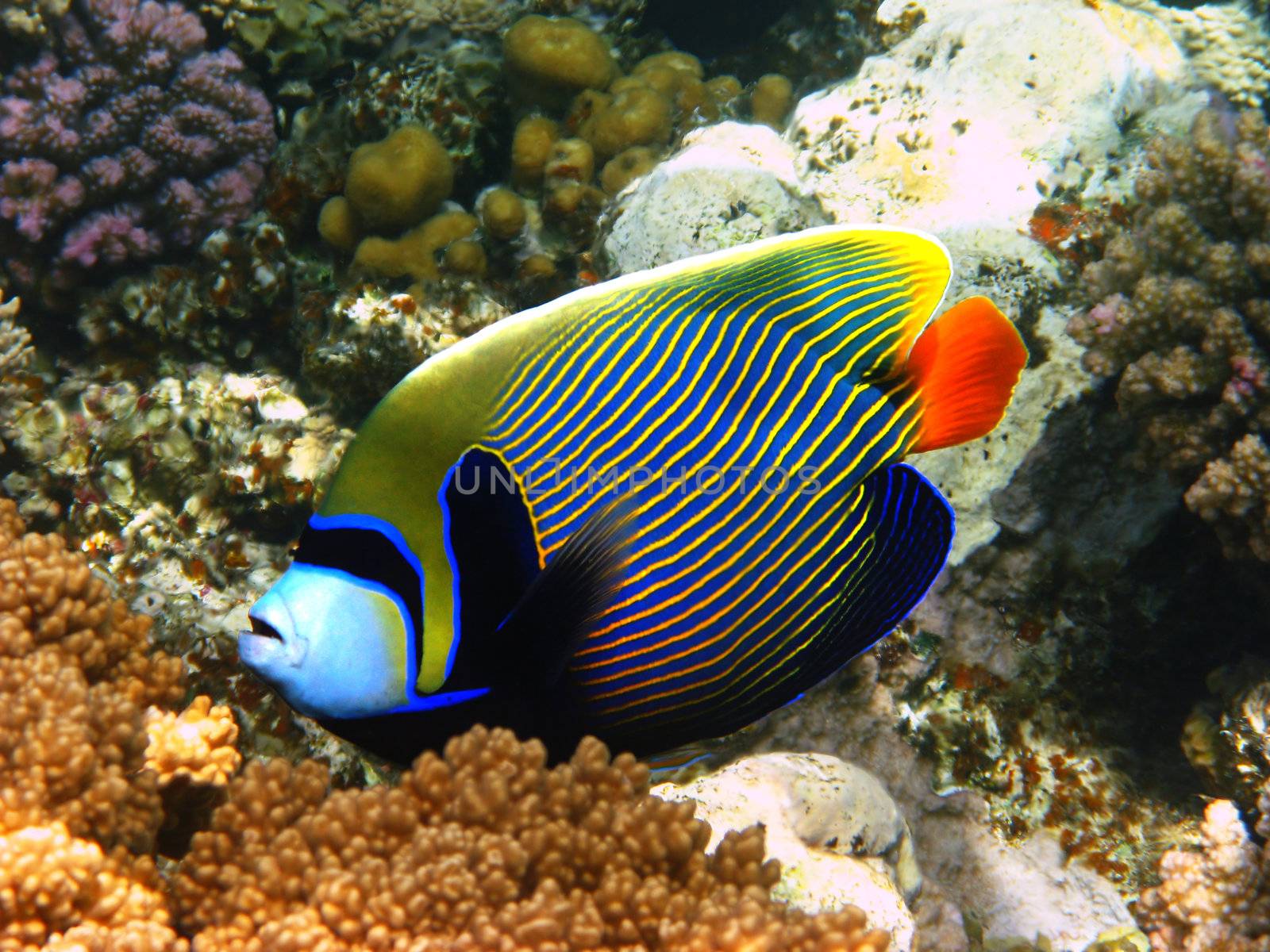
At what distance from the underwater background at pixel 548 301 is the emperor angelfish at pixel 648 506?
249mm

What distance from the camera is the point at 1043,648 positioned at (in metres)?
3.35

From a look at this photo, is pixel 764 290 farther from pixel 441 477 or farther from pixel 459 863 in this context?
pixel 459 863

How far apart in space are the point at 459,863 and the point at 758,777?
1180 millimetres

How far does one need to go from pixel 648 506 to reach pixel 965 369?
0.62 m

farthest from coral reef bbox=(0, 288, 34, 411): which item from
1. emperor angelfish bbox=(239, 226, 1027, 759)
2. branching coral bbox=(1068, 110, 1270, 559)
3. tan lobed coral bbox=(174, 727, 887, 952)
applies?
branching coral bbox=(1068, 110, 1270, 559)

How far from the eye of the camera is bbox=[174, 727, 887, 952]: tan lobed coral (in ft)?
4.78

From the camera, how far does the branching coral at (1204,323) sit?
2760 millimetres

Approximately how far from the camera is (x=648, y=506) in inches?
56.1

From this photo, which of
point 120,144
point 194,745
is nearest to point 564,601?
point 194,745

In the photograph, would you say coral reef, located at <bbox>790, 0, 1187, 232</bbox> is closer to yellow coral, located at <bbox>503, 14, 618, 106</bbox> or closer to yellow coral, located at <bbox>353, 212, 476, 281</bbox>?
yellow coral, located at <bbox>503, 14, 618, 106</bbox>

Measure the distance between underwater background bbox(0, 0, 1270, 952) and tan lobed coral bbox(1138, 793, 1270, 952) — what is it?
Result: 0.05 feet

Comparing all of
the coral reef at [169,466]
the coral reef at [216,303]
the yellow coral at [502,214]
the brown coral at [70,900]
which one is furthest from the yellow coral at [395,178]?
the brown coral at [70,900]

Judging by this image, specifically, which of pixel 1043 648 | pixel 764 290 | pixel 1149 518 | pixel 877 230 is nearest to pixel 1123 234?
pixel 1149 518

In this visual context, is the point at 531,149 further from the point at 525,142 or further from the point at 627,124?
the point at 627,124
